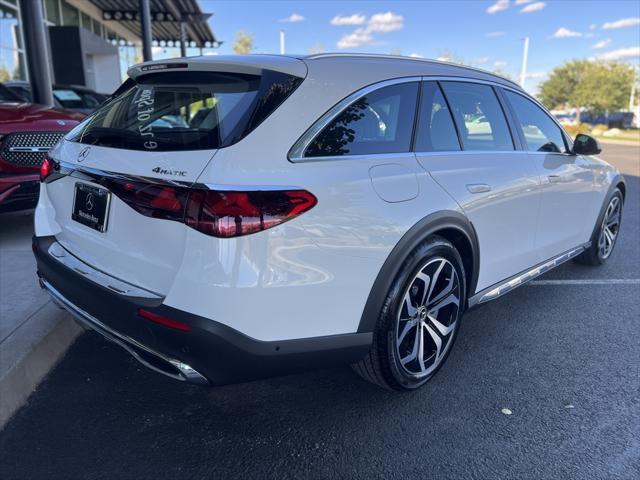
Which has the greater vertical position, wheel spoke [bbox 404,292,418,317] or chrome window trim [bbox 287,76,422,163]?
chrome window trim [bbox 287,76,422,163]

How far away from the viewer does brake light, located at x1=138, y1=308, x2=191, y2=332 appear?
197cm

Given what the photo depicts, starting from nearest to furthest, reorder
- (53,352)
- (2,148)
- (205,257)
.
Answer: (205,257)
(53,352)
(2,148)

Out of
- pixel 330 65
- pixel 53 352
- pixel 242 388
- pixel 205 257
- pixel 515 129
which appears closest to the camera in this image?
pixel 205 257

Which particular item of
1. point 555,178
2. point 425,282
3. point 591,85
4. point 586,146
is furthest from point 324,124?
point 591,85

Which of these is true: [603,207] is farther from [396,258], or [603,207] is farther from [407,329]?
[396,258]

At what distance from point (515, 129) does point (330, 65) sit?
67.1 inches

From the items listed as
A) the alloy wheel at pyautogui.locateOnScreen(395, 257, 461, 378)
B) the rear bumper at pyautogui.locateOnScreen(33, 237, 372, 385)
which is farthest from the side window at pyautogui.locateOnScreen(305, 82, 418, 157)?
the rear bumper at pyautogui.locateOnScreen(33, 237, 372, 385)

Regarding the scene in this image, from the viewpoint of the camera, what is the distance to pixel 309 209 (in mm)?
2023

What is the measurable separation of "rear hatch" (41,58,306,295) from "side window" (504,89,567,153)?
6.52ft

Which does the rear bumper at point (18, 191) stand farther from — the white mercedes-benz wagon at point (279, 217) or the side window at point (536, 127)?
the side window at point (536, 127)

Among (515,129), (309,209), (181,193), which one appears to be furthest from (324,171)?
(515,129)

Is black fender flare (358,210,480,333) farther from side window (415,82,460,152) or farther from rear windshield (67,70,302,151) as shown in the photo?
rear windshield (67,70,302,151)

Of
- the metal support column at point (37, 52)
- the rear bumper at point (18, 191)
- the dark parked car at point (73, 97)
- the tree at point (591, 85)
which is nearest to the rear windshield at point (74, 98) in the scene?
the dark parked car at point (73, 97)

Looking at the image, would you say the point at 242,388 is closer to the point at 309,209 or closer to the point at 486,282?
the point at 309,209
